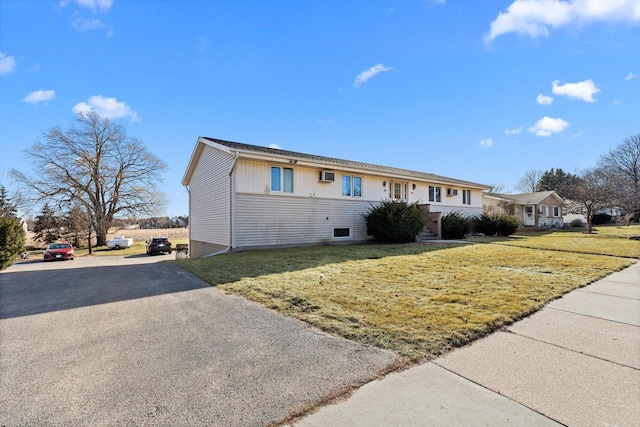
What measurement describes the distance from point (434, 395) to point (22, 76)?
1429 cm

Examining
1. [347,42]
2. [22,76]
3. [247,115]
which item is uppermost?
[347,42]

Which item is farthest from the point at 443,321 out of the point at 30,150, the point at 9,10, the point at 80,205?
the point at 30,150

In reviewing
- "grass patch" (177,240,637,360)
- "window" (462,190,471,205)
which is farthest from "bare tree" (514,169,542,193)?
"grass patch" (177,240,637,360)

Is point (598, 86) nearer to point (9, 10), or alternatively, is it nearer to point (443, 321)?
point (443, 321)

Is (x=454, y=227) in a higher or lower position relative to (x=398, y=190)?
lower

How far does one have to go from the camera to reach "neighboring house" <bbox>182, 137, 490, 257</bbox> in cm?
1288

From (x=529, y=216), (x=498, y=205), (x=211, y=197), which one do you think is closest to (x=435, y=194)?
(x=211, y=197)

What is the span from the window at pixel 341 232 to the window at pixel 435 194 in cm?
784

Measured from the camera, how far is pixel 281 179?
13.9m

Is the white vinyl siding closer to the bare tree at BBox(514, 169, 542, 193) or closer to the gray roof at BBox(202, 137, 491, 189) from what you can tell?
the gray roof at BBox(202, 137, 491, 189)

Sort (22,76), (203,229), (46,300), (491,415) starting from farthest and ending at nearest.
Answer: (203,229), (22,76), (46,300), (491,415)

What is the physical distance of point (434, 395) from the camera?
2.41m

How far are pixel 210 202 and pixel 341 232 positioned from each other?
7058 mm

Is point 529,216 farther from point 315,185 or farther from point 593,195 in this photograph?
point 315,185
